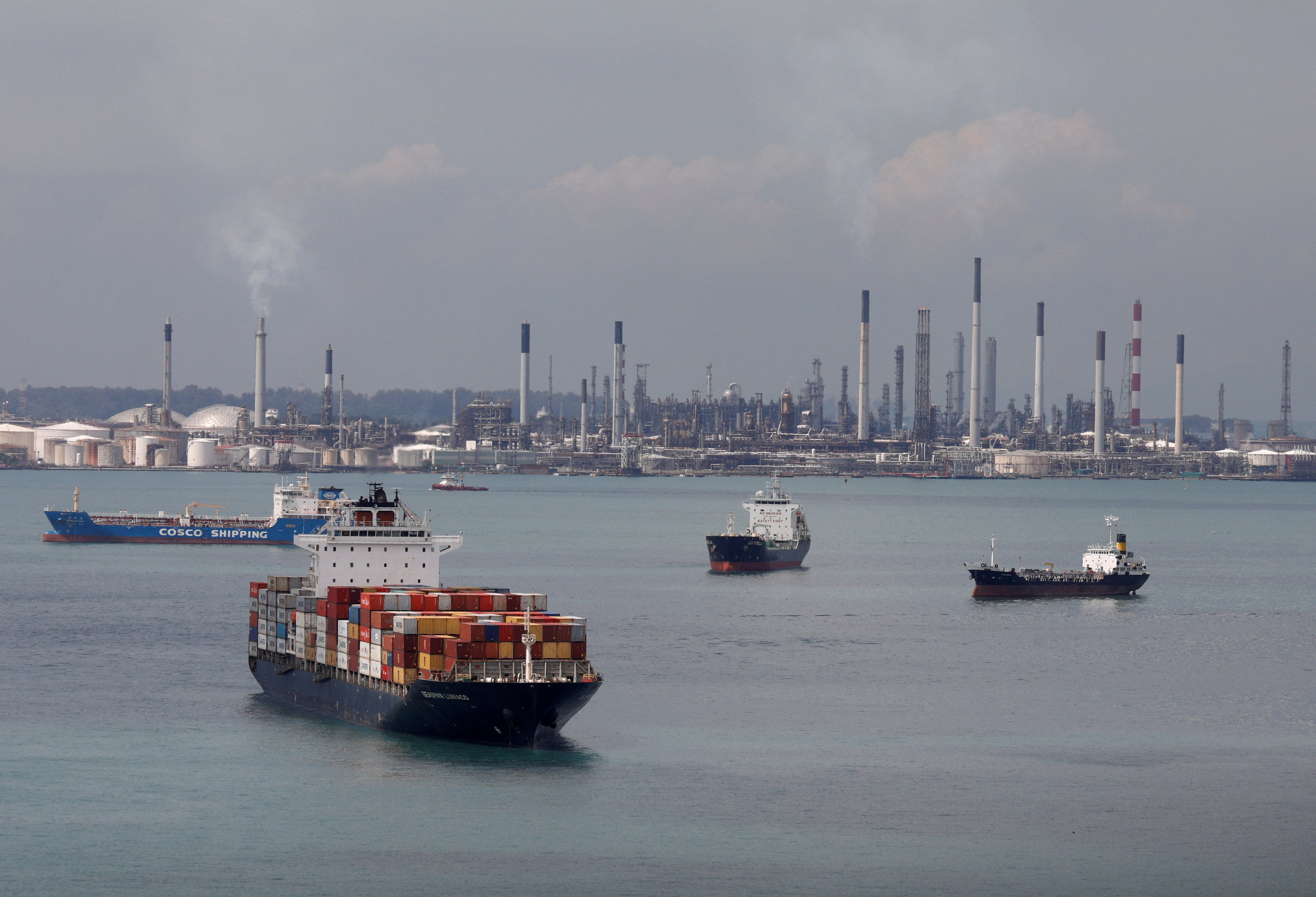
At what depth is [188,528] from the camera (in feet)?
376

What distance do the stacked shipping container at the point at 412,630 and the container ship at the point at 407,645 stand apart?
0.12 ft

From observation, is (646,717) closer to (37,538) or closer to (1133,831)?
(1133,831)

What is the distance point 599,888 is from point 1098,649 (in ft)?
114

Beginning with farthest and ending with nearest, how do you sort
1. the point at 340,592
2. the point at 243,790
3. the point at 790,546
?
1. the point at 790,546
2. the point at 340,592
3. the point at 243,790

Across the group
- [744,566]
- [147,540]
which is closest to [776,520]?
[744,566]

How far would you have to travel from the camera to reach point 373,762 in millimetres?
37344

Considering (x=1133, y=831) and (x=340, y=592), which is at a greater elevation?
(x=340, y=592)

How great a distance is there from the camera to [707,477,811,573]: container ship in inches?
3647

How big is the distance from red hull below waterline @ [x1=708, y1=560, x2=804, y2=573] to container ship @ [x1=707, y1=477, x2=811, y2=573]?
18 millimetres

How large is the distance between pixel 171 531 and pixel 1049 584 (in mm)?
62310

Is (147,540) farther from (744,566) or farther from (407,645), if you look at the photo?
(407,645)

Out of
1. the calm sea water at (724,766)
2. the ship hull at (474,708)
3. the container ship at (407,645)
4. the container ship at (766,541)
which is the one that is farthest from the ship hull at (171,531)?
the ship hull at (474,708)

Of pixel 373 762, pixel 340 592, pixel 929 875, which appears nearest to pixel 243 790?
pixel 373 762

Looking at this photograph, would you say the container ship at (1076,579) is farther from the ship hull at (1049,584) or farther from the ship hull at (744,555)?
the ship hull at (744,555)
